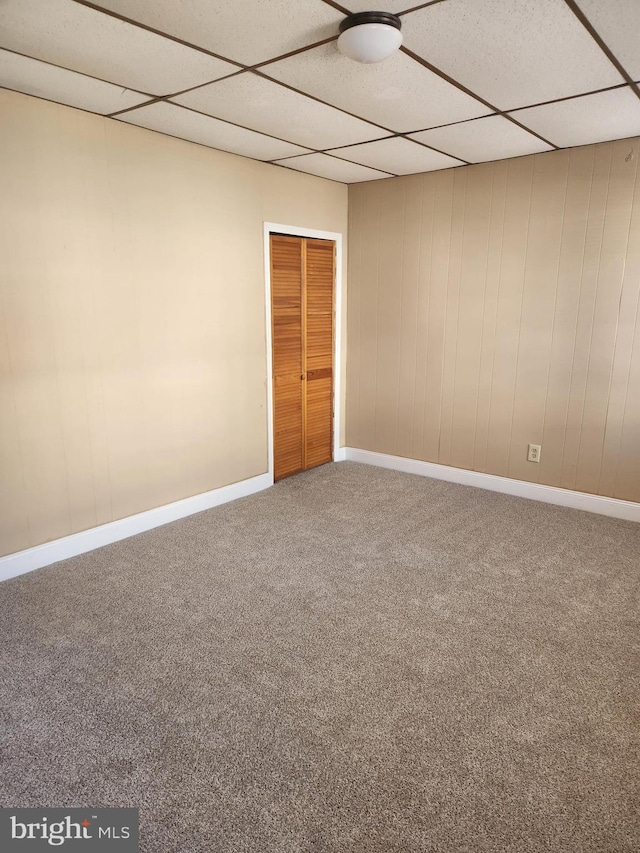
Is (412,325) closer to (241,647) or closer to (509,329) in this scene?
(509,329)

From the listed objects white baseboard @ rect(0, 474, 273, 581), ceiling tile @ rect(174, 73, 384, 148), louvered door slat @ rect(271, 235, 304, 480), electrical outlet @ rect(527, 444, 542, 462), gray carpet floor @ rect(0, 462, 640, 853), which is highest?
ceiling tile @ rect(174, 73, 384, 148)

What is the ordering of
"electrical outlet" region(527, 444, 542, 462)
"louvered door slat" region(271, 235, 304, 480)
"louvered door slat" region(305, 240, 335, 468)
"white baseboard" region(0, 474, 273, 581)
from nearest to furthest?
"white baseboard" region(0, 474, 273, 581) → "electrical outlet" region(527, 444, 542, 462) → "louvered door slat" region(271, 235, 304, 480) → "louvered door slat" region(305, 240, 335, 468)

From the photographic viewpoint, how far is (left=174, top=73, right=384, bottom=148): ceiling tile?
8.58 feet

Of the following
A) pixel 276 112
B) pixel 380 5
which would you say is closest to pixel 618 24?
pixel 380 5

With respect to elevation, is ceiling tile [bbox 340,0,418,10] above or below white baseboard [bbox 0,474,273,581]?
above

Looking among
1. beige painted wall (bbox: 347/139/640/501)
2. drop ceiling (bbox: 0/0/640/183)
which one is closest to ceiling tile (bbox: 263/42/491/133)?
drop ceiling (bbox: 0/0/640/183)

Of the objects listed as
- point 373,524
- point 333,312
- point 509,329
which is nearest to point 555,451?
point 509,329

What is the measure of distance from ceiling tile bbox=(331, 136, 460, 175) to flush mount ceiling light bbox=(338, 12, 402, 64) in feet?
4.66

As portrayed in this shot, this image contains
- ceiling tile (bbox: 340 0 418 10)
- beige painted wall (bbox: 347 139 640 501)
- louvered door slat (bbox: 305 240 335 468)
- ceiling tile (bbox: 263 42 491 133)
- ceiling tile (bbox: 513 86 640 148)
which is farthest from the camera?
louvered door slat (bbox: 305 240 335 468)

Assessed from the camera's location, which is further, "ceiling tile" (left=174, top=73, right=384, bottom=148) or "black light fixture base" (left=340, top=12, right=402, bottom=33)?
"ceiling tile" (left=174, top=73, right=384, bottom=148)

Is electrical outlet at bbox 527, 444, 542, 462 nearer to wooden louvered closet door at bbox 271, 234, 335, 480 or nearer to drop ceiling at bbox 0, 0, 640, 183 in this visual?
wooden louvered closet door at bbox 271, 234, 335, 480

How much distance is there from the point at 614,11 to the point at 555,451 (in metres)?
2.81

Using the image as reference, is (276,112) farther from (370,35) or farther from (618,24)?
(618,24)

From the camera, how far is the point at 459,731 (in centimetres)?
A: 196
